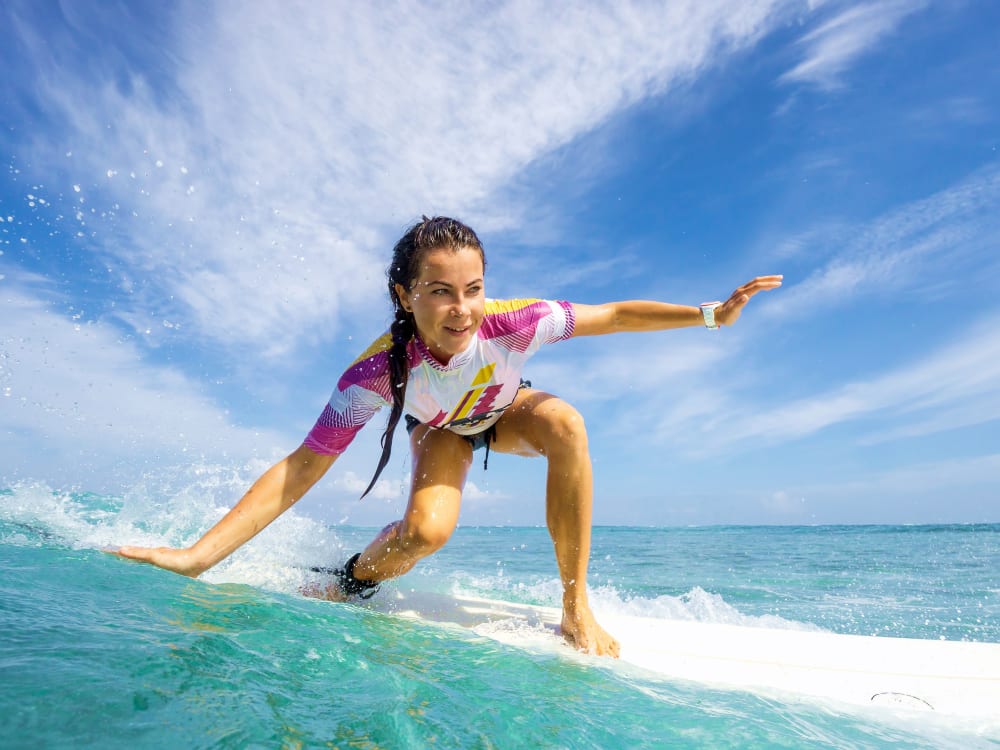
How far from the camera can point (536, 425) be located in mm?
3338

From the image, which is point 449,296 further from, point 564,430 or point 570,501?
point 570,501

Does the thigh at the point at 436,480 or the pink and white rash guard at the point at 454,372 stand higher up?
the pink and white rash guard at the point at 454,372

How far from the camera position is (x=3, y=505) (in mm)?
5203

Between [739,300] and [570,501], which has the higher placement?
[739,300]

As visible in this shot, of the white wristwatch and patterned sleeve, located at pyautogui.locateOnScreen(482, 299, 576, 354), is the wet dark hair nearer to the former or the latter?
patterned sleeve, located at pyautogui.locateOnScreen(482, 299, 576, 354)

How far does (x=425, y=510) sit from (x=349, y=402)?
659mm

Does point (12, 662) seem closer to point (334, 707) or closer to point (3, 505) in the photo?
point (334, 707)

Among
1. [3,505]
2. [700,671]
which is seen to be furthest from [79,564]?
[3,505]

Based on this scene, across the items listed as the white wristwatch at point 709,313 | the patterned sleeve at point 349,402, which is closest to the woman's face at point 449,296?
the patterned sleeve at point 349,402

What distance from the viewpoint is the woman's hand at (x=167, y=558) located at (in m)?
2.67

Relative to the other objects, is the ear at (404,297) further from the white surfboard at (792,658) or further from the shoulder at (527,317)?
the white surfboard at (792,658)

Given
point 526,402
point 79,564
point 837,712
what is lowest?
point 837,712

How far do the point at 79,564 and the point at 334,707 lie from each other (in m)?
1.59

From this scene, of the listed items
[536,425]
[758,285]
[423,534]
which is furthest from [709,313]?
[423,534]
